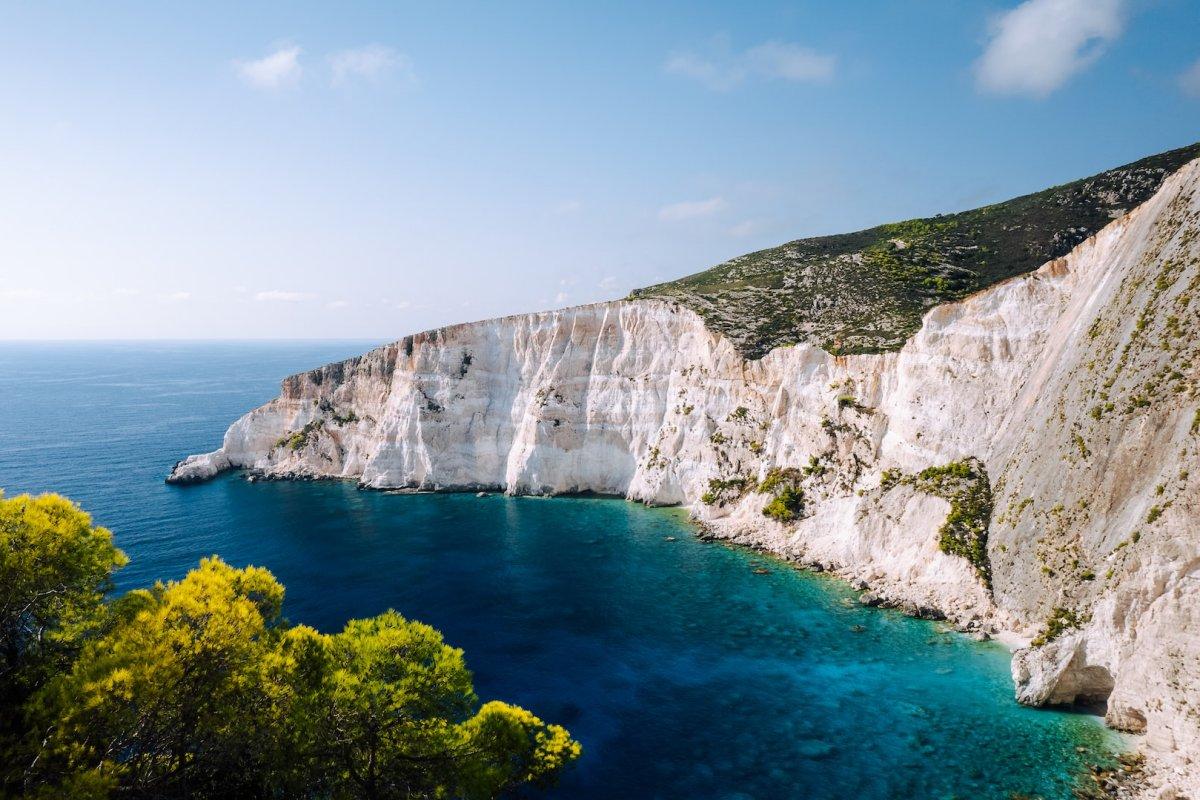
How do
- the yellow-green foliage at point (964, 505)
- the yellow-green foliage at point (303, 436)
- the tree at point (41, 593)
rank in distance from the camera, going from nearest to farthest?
the tree at point (41, 593)
the yellow-green foliage at point (964, 505)
the yellow-green foliage at point (303, 436)

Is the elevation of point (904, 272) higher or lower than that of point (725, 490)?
higher

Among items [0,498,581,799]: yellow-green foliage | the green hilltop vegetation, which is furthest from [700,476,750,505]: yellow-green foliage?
[0,498,581,799]: yellow-green foliage

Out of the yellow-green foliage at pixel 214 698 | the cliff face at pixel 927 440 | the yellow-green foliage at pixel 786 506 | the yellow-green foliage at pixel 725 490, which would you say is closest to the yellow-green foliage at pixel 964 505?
the cliff face at pixel 927 440

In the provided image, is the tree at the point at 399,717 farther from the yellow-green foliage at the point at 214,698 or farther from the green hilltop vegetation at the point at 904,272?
the green hilltop vegetation at the point at 904,272

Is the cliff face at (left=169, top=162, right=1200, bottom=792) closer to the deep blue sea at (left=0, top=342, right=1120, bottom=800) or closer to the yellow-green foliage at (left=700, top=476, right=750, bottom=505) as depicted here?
the yellow-green foliage at (left=700, top=476, right=750, bottom=505)

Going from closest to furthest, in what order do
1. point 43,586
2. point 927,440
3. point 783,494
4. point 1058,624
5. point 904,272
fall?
point 43,586
point 1058,624
point 927,440
point 783,494
point 904,272

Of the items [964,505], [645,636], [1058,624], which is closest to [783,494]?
[964,505]

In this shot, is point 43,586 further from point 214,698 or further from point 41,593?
point 214,698
